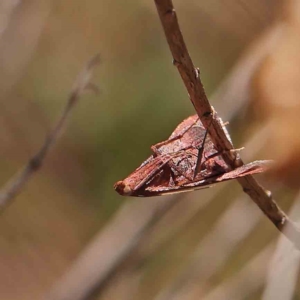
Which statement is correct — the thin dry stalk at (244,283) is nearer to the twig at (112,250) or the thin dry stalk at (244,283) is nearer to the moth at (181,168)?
the twig at (112,250)

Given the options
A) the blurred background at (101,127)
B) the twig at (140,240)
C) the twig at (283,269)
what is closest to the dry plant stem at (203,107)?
the twig at (283,269)

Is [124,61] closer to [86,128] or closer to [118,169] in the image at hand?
[86,128]

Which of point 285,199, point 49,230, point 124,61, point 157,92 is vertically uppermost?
point 124,61

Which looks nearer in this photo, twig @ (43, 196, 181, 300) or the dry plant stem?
the dry plant stem

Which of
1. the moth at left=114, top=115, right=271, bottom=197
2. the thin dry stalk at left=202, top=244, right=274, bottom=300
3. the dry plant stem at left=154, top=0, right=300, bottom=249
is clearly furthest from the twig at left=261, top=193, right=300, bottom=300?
the moth at left=114, top=115, right=271, bottom=197

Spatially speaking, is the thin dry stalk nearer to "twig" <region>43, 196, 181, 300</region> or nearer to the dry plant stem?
"twig" <region>43, 196, 181, 300</region>

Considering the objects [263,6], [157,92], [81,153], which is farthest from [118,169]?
[263,6]

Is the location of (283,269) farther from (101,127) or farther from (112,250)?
(101,127)
